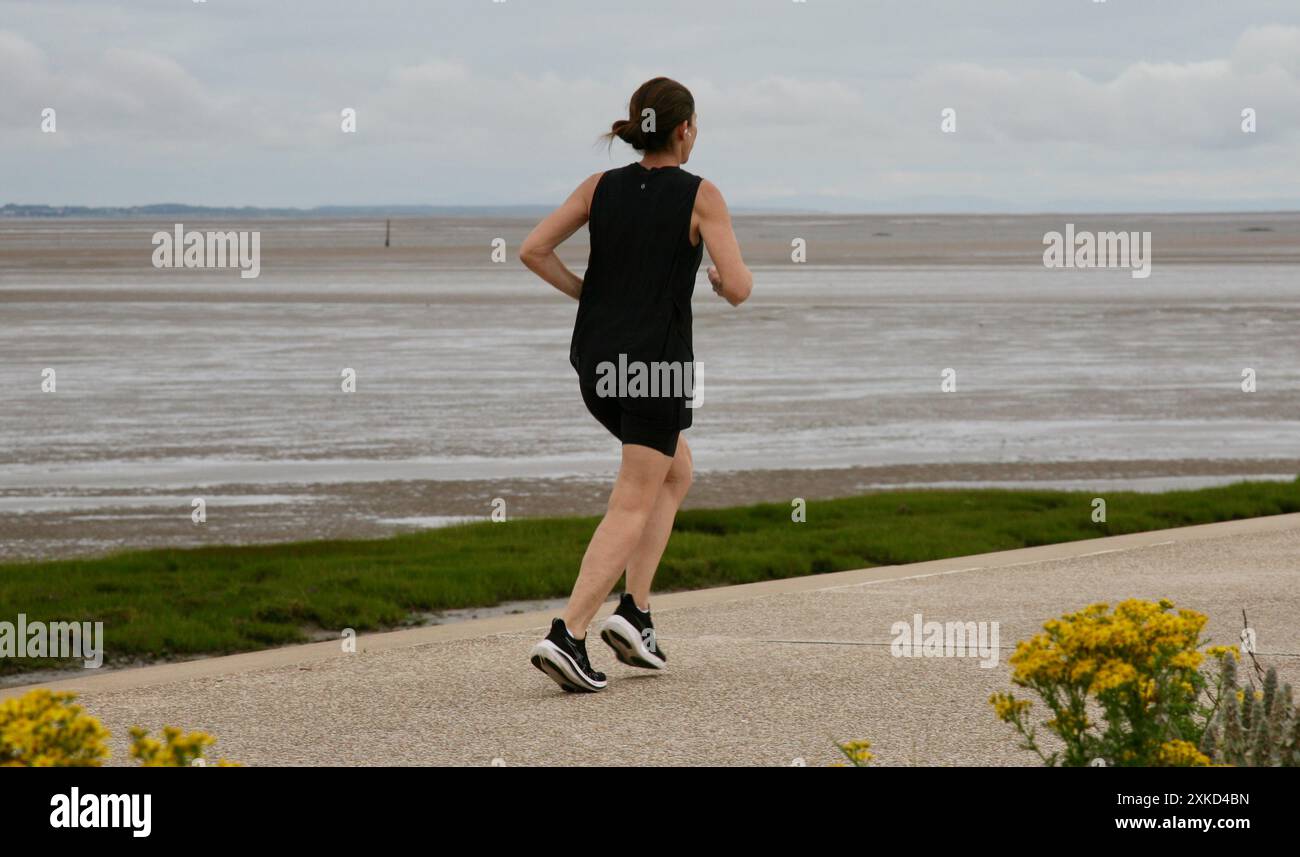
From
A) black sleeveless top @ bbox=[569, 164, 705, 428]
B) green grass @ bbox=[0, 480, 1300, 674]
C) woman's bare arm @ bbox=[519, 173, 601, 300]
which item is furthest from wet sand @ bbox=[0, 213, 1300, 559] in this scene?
black sleeveless top @ bbox=[569, 164, 705, 428]

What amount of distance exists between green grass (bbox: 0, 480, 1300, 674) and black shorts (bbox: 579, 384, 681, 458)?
2.59 metres

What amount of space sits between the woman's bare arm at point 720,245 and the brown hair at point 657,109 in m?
0.23

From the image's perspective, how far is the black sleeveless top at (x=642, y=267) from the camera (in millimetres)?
5680

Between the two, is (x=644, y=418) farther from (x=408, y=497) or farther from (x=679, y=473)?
(x=408, y=497)

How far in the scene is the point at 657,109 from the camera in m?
5.66

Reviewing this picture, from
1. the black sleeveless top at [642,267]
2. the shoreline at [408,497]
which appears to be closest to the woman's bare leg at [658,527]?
the black sleeveless top at [642,267]

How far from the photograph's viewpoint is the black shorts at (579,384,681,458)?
5691 mm

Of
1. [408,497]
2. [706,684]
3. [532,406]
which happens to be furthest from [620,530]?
[532,406]

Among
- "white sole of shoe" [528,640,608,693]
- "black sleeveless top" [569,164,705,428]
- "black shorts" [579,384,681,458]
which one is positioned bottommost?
"white sole of shoe" [528,640,608,693]

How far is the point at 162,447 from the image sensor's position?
16922mm

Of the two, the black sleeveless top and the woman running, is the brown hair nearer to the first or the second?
the woman running

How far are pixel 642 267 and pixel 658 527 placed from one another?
0.99 metres

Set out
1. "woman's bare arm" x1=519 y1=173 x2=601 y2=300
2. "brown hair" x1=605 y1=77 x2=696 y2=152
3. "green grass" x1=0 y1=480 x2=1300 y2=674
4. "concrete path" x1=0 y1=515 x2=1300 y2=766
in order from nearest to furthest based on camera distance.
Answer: "concrete path" x1=0 y1=515 x2=1300 y2=766
"brown hair" x1=605 y1=77 x2=696 y2=152
"woman's bare arm" x1=519 y1=173 x2=601 y2=300
"green grass" x1=0 y1=480 x2=1300 y2=674
